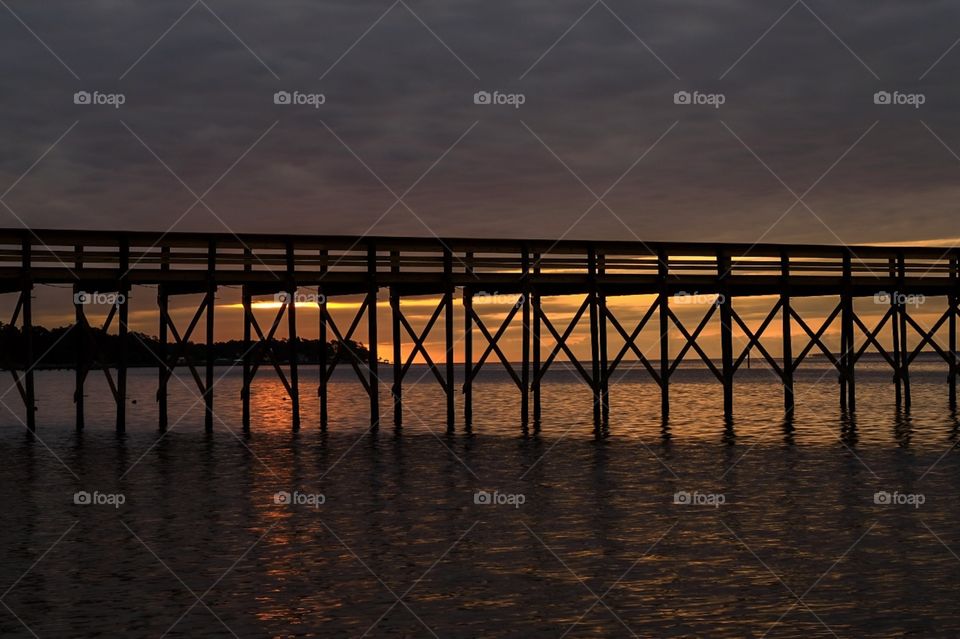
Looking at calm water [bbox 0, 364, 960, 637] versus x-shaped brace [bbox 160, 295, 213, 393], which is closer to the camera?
calm water [bbox 0, 364, 960, 637]

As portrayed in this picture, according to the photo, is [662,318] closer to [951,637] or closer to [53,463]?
[53,463]

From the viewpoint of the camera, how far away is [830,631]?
11.3 m

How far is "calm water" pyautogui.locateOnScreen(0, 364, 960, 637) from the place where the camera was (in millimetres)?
11789

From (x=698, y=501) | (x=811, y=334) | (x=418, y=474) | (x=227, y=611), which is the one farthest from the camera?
(x=811, y=334)

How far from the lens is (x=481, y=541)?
16.0 m

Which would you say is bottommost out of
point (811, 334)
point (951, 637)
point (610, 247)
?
point (951, 637)

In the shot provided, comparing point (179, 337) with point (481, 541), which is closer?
point (481, 541)

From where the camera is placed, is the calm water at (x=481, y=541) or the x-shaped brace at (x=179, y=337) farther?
the x-shaped brace at (x=179, y=337)

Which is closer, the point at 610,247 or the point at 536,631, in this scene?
the point at 536,631

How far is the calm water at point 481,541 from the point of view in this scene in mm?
11789

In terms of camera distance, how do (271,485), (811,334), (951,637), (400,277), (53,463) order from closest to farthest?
(951,637), (271,485), (53,463), (400,277), (811,334)

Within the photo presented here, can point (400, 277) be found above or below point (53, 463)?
above

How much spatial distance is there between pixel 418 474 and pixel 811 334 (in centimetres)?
1679

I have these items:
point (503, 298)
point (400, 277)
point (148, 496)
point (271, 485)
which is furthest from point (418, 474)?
point (503, 298)
